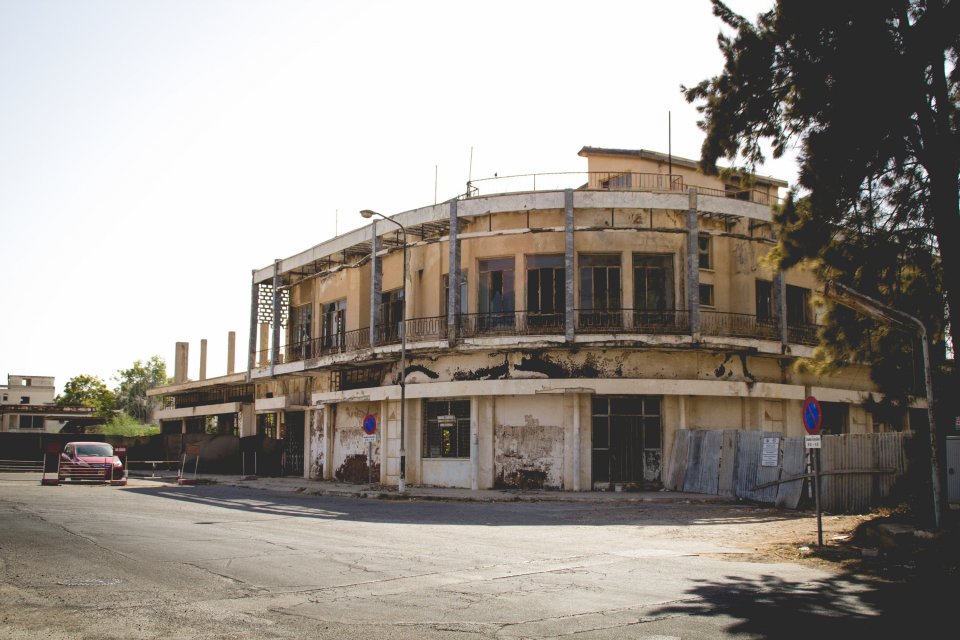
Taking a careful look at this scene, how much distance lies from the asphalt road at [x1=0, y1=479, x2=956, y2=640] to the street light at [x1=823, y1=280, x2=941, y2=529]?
3.05 m

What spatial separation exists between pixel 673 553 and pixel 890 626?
579 centimetres

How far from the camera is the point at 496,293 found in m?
29.9

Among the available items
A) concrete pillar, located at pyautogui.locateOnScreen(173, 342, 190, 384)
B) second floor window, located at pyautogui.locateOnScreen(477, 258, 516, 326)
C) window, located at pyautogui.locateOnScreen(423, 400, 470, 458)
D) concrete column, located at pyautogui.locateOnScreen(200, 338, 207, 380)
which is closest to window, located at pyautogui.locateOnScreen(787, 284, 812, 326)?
second floor window, located at pyautogui.locateOnScreen(477, 258, 516, 326)

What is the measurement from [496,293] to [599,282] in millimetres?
3643

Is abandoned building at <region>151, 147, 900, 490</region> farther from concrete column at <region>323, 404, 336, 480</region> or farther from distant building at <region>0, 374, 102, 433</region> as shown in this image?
distant building at <region>0, 374, 102, 433</region>

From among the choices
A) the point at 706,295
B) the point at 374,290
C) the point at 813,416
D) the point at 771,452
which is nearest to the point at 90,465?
the point at 374,290

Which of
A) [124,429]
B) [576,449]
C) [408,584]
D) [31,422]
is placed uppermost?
[31,422]

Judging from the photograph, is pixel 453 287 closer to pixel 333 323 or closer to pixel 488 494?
pixel 488 494

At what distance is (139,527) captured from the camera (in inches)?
590

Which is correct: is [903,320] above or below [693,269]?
below

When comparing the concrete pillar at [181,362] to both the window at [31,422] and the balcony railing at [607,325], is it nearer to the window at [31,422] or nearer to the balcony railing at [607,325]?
the window at [31,422]

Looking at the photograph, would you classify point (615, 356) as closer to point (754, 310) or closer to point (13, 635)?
point (754, 310)

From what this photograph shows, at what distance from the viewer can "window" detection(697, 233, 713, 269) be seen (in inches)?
1183

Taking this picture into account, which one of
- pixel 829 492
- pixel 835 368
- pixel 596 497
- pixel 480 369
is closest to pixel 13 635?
pixel 835 368
